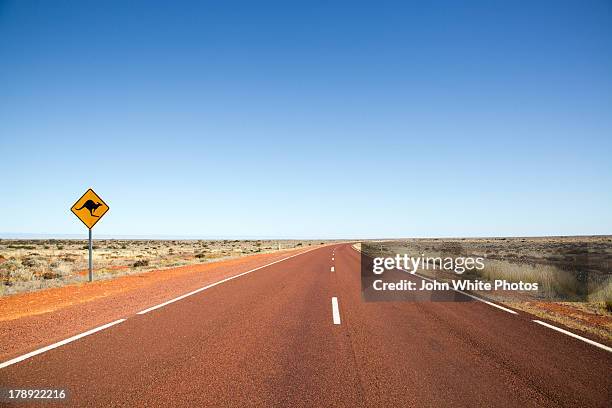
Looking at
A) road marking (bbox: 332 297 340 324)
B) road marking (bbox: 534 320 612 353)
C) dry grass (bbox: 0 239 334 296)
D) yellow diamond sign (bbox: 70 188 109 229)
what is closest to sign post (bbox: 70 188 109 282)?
yellow diamond sign (bbox: 70 188 109 229)

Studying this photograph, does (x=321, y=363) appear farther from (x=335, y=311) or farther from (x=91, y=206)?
(x=91, y=206)

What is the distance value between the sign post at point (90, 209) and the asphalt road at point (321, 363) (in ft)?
27.8

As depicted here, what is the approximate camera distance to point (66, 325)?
7.46m

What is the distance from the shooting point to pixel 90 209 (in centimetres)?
1516

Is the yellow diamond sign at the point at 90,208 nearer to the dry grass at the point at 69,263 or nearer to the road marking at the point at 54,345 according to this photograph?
the dry grass at the point at 69,263

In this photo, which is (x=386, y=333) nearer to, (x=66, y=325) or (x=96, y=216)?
(x=66, y=325)

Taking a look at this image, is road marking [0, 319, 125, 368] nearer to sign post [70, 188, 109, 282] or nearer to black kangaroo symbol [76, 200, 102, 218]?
sign post [70, 188, 109, 282]

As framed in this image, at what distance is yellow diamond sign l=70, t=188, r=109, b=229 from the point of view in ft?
49.0

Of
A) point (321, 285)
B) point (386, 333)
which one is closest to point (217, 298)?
point (321, 285)

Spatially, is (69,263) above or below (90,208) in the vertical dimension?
below

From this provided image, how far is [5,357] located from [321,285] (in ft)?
32.5

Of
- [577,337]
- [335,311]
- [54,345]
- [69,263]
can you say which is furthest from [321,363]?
[69,263]

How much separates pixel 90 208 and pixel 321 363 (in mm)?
13463

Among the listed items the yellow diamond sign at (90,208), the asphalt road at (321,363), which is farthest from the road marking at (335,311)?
the yellow diamond sign at (90,208)
